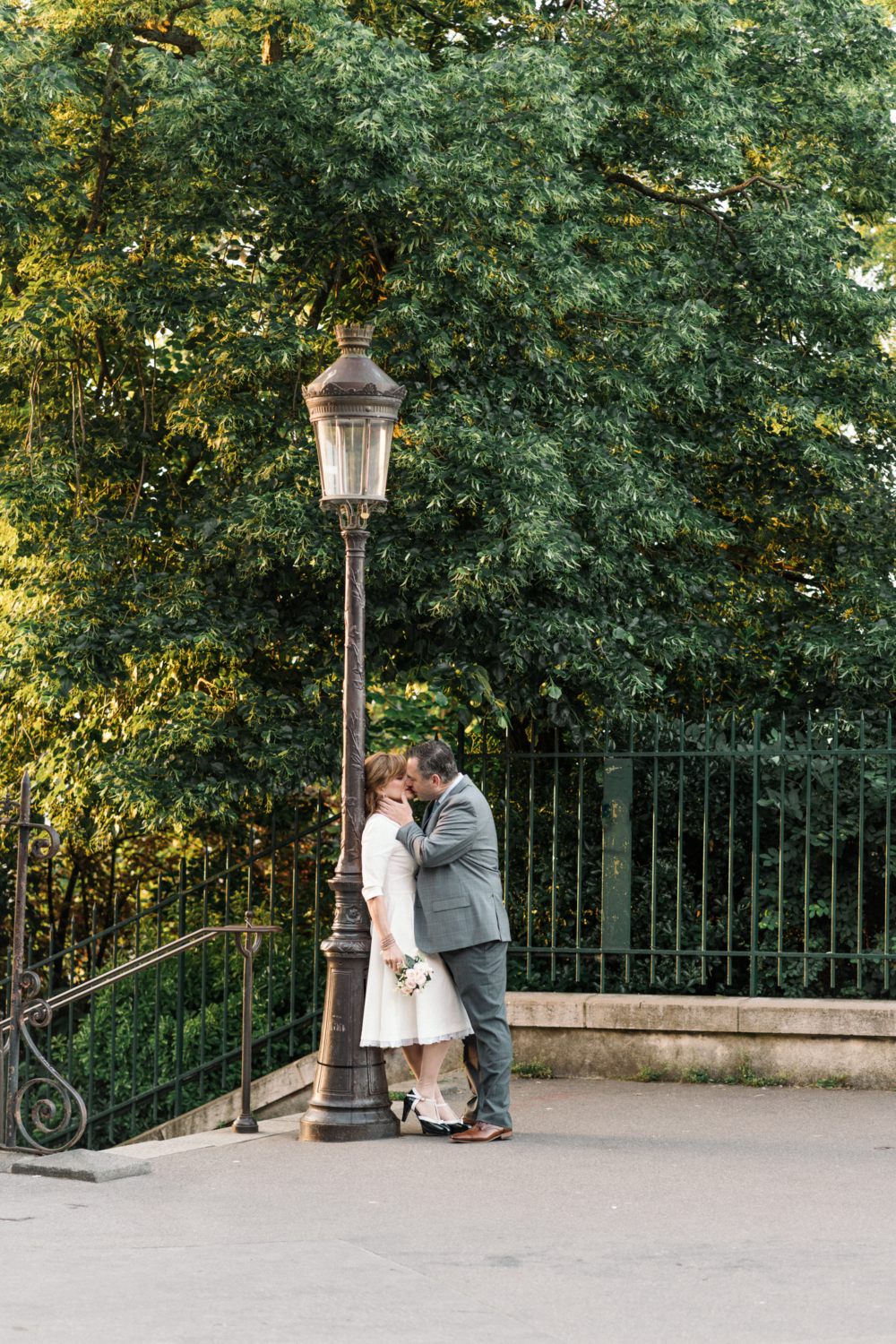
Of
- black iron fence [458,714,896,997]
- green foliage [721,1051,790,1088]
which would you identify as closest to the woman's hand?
black iron fence [458,714,896,997]

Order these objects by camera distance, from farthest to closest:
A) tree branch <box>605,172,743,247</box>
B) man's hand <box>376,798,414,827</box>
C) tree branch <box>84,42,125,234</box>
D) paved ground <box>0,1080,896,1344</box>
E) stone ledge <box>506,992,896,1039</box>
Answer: tree branch <box>605,172,743,247</box> < tree branch <box>84,42,125,234</box> < stone ledge <box>506,992,896,1039</box> < man's hand <box>376,798,414,827</box> < paved ground <box>0,1080,896,1344</box>

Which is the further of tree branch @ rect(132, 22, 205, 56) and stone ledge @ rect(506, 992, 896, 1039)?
tree branch @ rect(132, 22, 205, 56)

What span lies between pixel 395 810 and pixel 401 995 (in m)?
0.86

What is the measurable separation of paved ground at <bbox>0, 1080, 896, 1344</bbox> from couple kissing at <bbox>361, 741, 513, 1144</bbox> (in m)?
0.31

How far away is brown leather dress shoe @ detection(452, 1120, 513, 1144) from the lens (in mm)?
6816

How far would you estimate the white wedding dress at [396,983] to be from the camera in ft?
22.7

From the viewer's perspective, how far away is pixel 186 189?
9.02m

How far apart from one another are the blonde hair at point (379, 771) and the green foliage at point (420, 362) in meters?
1.64

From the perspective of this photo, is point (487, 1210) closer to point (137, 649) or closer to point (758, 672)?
point (137, 649)

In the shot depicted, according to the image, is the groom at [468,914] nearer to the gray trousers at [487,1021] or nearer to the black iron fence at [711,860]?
the gray trousers at [487,1021]

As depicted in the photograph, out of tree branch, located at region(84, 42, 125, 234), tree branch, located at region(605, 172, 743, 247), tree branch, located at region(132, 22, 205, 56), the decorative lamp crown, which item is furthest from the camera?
tree branch, located at region(605, 172, 743, 247)

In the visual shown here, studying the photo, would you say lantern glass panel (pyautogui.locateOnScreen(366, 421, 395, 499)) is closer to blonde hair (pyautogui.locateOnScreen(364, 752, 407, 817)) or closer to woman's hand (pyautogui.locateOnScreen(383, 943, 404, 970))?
blonde hair (pyautogui.locateOnScreen(364, 752, 407, 817))

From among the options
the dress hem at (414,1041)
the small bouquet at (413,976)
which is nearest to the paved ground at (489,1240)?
the dress hem at (414,1041)

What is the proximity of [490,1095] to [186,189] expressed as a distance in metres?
5.55
